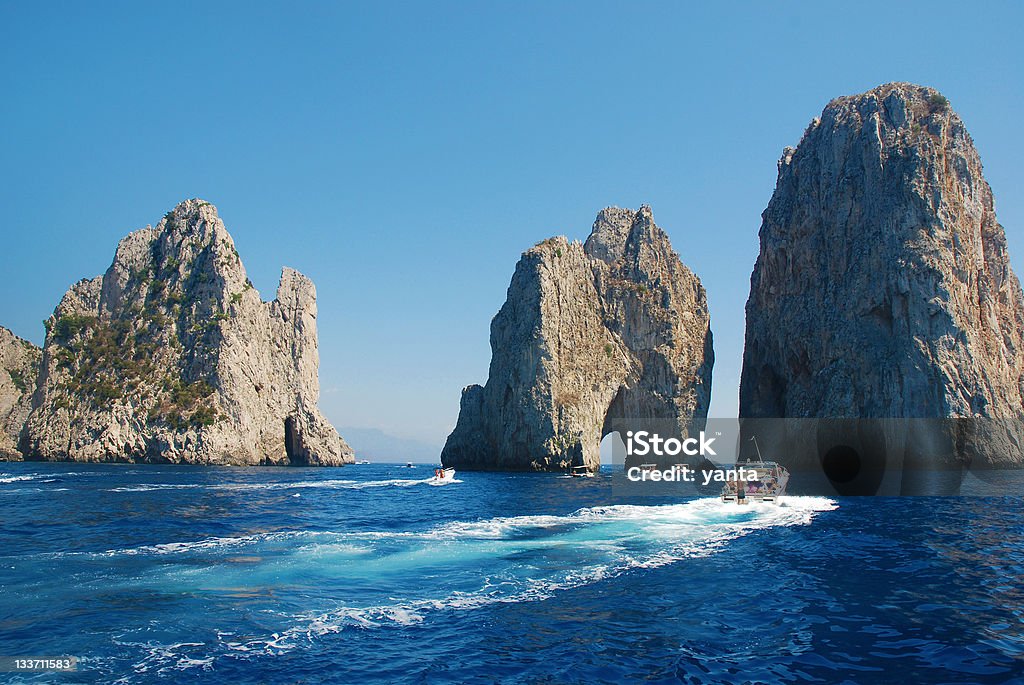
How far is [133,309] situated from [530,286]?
251ft

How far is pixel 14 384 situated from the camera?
13688 centimetres

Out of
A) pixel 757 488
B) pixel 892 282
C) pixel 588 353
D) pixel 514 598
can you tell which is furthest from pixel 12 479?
pixel 892 282

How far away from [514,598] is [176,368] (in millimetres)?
111914

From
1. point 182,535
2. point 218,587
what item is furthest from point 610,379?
point 218,587

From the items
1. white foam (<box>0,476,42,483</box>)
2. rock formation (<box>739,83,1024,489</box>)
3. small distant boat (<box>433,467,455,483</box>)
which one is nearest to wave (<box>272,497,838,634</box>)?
small distant boat (<box>433,467,455,483</box>)

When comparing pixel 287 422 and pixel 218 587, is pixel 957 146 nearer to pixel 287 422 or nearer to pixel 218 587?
pixel 218 587

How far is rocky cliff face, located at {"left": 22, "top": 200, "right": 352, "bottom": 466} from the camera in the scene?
104 meters

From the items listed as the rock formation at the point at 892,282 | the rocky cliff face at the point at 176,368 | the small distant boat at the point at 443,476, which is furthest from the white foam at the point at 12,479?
the rock formation at the point at 892,282

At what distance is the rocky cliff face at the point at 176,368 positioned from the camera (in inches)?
4092

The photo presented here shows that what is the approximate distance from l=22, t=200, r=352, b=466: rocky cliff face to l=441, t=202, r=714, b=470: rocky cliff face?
3593 cm

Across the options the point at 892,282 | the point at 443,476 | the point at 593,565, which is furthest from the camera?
the point at 892,282

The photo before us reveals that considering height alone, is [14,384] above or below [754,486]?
above

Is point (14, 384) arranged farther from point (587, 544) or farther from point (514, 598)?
point (514, 598)

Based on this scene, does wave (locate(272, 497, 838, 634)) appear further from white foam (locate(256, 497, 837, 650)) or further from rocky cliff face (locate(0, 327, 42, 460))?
rocky cliff face (locate(0, 327, 42, 460))
